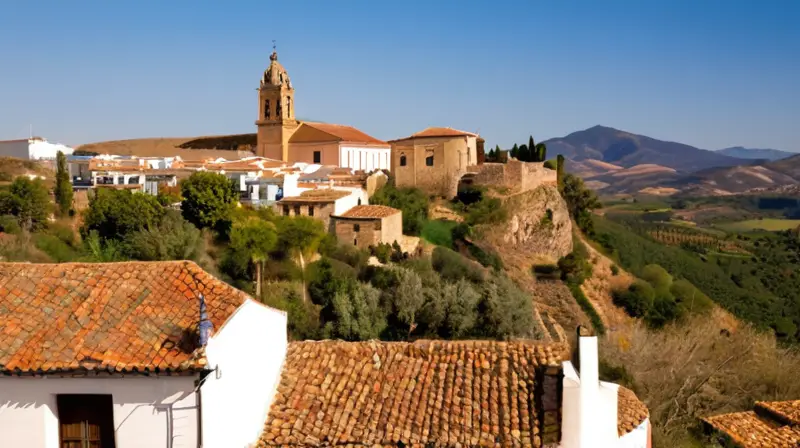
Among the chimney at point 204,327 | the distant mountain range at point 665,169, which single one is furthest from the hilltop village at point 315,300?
the distant mountain range at point 665,169

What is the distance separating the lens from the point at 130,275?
22.3 feet

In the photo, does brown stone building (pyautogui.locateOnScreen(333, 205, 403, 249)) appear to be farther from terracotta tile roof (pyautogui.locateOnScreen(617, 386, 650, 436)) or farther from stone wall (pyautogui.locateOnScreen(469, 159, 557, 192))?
terracotta tile roof (pyautogui.locateOnScreen(617, 386, 650, 436))

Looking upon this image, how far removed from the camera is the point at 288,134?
3669 cm

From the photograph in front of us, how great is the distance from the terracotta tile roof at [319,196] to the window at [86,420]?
18.4 metres

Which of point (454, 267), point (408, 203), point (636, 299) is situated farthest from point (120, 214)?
point (636, 299)

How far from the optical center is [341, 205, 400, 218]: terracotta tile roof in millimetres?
24422

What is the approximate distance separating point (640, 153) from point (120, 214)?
173 meters

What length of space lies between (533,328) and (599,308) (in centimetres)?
983

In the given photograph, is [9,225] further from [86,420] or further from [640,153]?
[640,153]

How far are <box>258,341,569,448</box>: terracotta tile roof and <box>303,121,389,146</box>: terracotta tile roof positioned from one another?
2773 cm

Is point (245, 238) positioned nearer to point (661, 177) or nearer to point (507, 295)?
point (507, 295)

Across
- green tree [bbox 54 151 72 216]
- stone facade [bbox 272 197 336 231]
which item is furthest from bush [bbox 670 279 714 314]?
green tree [bbox 54 151 72 216]

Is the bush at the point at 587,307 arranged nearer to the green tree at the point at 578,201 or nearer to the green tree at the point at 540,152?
the green tree at the point at 540,152

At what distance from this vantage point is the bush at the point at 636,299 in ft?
95.8
